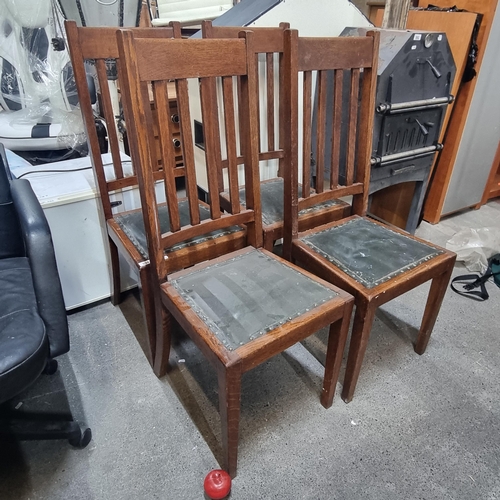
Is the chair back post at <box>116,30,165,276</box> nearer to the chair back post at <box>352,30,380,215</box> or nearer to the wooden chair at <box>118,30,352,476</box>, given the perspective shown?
the wooden chair at <box>118,30,352,476</box>

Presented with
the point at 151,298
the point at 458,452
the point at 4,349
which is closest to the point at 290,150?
the point at 151,298

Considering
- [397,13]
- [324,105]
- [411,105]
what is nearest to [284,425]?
[324,105]

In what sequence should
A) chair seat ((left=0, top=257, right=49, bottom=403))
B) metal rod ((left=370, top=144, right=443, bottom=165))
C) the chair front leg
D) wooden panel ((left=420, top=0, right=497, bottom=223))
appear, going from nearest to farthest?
chair seat ((left=0, top=257, right=49, bottom=403)) → the chair front leg → metal rod ((left=370, top=144, right=443, bottom=165)) → wooden panel ((left=420, top=0, right=497, bottom=223))

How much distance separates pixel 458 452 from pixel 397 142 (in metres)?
1.27

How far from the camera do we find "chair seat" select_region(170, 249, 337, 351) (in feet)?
3.17

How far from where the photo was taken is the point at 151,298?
1.27 meters

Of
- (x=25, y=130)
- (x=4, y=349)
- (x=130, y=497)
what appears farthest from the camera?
(x=25, y=130)

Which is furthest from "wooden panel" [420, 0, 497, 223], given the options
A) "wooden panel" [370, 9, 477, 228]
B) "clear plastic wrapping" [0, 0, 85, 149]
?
"clear plastic wrapping" [0, 0, 85, 149]

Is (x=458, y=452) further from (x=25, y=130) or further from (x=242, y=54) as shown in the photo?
(x=25, y=130)

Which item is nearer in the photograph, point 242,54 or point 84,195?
point 242,54

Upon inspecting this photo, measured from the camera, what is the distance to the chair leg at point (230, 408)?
89 centimetres

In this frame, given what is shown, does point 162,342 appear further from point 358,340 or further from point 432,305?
point 432,305

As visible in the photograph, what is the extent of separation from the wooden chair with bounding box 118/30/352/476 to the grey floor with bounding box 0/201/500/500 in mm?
129

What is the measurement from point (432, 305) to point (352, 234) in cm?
38
